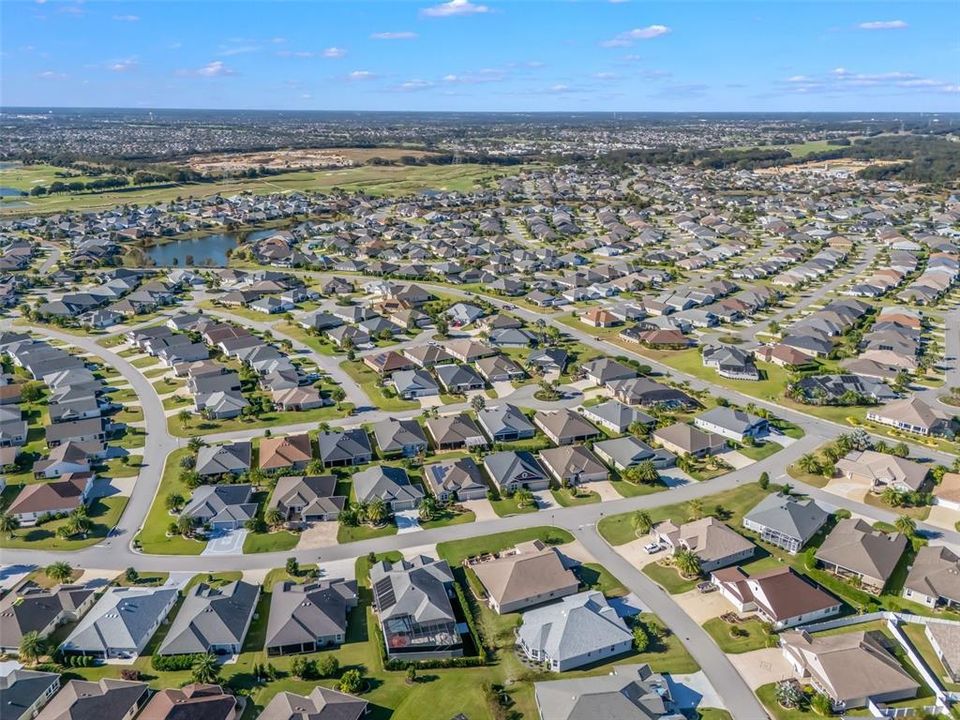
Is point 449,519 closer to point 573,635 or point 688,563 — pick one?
point 573,635

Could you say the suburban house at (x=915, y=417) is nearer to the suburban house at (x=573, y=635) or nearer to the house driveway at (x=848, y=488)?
the house driveway at (x=848, y=488)

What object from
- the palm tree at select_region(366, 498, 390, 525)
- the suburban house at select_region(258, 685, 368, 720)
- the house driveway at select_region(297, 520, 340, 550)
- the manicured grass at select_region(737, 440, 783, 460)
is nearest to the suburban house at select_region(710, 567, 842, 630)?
the manicured grass at select_region(737, 440, 783, 460)

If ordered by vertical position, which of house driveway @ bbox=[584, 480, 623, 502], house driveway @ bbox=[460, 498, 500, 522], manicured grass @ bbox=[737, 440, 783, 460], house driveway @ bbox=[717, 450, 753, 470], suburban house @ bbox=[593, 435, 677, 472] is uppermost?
suburban house @ bbox=[593, 435, 677, 472]

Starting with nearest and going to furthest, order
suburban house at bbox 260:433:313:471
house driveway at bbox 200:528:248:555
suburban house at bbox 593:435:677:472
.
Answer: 1. house driveway at bbox 200:528:248:555
2. suburban house at bbox 260:433:313:471
3. suburban house at bbox 593:435:677:472

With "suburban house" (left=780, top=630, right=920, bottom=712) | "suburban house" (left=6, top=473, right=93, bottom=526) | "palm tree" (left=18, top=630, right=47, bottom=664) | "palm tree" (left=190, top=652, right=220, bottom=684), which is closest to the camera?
"suburban house" (left=780, top=630, right=920, bottom=712)

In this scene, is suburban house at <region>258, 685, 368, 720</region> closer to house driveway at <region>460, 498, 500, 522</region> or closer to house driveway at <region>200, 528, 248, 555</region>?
house driveway at <region>200, 528, 248, 555</region>

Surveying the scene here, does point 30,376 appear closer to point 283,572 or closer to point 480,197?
point 283,572
